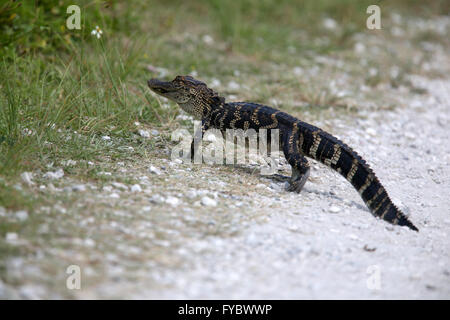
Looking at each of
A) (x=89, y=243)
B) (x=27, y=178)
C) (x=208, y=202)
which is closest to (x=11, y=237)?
(x=89, y=243)

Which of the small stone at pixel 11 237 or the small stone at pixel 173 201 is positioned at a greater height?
the small stone at pixel 11 237

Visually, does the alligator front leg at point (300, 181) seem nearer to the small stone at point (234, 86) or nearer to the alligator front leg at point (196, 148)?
the alligator front leg at point (196, 148)

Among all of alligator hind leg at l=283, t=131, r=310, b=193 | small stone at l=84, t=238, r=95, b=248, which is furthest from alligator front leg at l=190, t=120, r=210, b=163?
small stone at l=84, t=238, r=95, b=248

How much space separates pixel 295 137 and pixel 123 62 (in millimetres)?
2579

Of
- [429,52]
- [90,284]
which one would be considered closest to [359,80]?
[429,52]

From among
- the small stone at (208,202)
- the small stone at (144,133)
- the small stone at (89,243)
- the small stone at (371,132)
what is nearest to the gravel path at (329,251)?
the small stone at (208,202)

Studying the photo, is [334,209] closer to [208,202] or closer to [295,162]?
[295,162]

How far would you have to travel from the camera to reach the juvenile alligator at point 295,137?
4.62 m

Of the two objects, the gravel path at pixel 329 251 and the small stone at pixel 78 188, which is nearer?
the gravel path at pixel 329 251

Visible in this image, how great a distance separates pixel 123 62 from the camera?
6.26 m

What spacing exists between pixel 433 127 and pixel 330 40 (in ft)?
12.7

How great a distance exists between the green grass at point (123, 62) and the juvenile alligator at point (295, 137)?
0.57 meters

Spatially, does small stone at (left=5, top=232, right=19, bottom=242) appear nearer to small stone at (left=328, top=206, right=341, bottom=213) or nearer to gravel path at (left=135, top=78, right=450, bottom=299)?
gravel path at (left=135, top=78, right=450, bottom=299)

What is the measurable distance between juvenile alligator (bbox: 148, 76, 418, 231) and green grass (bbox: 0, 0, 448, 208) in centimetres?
57
